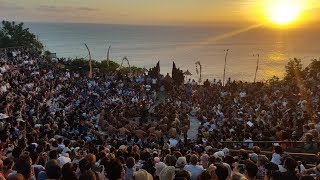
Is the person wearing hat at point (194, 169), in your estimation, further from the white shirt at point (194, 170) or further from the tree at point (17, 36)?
the tree at point (17, 36)

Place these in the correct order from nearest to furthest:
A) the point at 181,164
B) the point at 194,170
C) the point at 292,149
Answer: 1. the point at 194,170
2. the point at 181,164
3. the point at 292,149

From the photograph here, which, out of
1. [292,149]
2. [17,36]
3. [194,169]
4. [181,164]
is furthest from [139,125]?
[17,36]

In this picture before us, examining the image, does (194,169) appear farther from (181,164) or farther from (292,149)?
(292,149)

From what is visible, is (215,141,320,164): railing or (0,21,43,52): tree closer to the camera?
(215,141,320,164): railing

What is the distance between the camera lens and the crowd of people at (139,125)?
24.6ft

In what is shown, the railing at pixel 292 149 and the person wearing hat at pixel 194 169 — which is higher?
the person wearing hat at pixel 194 169

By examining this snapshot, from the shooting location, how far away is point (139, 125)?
2144 cm

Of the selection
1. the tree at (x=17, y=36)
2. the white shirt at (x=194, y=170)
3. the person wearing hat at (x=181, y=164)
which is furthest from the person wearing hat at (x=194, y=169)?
the tree at (x=17, y=36)

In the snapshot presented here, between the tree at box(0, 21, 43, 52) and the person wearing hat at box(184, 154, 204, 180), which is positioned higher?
the tree at box(0, 21, 43, 52)

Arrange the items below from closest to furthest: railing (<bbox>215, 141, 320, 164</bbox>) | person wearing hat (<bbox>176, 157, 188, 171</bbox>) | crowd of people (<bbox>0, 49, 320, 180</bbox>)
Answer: crowd of people (<bbox>0, 49, 320, 180</bbox>)
person wearing hat (<bbox>176, 157, 188, 171</bbox>)
railing (<bbox>215, 141, 320, 164</bbox>)

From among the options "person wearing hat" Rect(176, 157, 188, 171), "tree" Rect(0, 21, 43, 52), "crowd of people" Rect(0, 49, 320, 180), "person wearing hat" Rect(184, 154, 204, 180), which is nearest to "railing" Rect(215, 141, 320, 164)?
"crowd of people" Rect(0, 49, 320, 180)

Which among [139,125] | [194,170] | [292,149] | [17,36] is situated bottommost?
[139,125]

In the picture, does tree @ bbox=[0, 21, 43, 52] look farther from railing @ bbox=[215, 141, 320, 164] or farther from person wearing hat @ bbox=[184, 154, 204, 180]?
person wearing hat @ bbox=[184, 154, 204, 180]

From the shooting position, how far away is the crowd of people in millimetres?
7492
